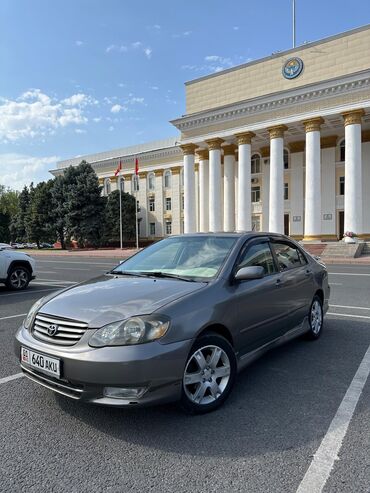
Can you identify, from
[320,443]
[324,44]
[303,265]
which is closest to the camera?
[320,443]

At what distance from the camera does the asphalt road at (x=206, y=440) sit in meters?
2.46

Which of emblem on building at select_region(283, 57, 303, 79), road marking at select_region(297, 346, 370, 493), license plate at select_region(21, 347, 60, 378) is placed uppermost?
emblem on building at select_region(283, 57, 303, 79)

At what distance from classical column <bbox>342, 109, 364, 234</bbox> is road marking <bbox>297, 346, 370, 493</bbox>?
28.8 metres

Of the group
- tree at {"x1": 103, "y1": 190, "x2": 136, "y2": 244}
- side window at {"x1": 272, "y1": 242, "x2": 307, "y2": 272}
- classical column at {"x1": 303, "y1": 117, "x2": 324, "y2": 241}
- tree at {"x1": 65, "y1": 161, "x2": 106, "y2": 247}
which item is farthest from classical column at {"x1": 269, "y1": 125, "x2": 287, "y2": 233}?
side window at {"x1": 272, "y1": 242, "x2": 307, "y2": 272}

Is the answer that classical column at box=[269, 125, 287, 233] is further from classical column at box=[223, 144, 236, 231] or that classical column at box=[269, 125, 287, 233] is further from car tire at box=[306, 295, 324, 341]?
car tire at box=[306, 295, 324, 341]

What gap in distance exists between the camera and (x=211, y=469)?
102 inches

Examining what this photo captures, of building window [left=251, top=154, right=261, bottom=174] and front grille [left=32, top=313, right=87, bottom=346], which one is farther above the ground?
building window [left=251, top=154, right=261, bottom=174]

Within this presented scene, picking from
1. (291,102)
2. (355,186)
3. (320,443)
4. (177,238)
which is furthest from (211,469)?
(291,102)

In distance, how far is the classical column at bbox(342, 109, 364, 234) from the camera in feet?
99.7

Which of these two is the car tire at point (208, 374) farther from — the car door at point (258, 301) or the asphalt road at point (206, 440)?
the car door at point (258, 301)

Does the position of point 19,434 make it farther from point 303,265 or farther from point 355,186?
point 355,186

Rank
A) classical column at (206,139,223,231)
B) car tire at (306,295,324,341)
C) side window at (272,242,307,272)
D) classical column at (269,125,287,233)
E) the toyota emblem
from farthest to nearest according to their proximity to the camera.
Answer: classical column at (206,139,223,231) → classical column at (269,125,287,233) → car tire at (306,295,324,341) → side window at (272,242,307,272) → the toyota emblem

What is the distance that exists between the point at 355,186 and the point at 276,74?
507 inches

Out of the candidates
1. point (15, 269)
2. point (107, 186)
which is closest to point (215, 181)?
point (107, 186)
